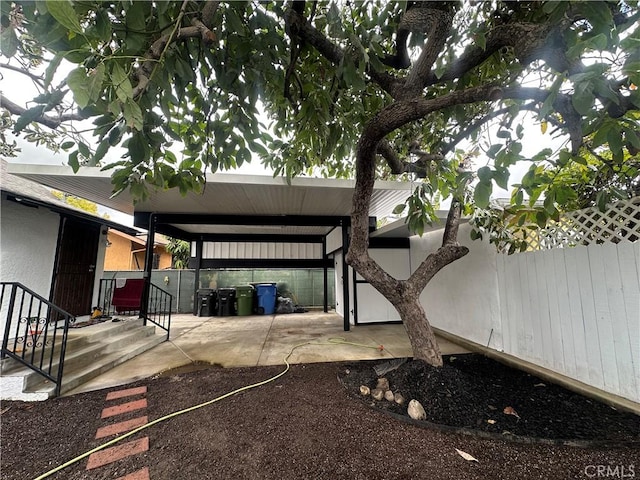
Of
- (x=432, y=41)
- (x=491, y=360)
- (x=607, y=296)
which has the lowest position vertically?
(x=491, y=360)

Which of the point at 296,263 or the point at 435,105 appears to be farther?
the point at 296,263

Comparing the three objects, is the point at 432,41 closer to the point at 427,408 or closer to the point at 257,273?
the point at 427,408

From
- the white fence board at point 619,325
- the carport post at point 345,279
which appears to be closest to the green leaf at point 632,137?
the white fence board at point 619,325

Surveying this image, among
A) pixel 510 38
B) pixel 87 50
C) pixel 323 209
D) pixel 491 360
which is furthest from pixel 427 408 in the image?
pixel 323 209

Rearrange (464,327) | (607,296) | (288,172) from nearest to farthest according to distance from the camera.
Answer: (288,172) < (607,296) < (464,327)

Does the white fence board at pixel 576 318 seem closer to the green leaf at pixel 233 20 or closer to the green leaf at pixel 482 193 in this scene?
the green leaf at pixel 482 193

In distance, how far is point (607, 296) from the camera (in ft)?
8.65

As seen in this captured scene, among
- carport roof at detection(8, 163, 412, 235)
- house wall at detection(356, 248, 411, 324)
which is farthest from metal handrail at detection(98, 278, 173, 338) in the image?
house wall at detection(356, 248, 411, 324)

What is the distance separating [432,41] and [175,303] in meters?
9.90

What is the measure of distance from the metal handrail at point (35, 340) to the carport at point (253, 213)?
156 cm

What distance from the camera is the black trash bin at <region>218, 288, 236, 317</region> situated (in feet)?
27.5

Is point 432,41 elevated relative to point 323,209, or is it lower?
elevated

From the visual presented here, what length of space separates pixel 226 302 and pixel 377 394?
692 cm

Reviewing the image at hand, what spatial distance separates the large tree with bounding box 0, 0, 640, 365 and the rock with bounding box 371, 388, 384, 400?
27.5 inches
